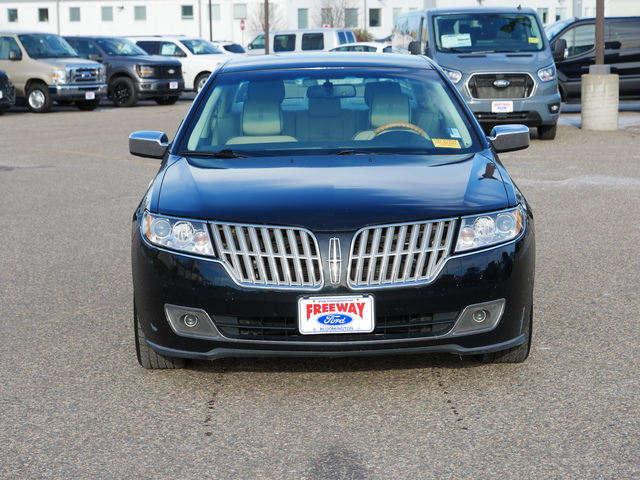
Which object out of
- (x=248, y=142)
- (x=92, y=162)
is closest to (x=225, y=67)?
(x=248, y=142)

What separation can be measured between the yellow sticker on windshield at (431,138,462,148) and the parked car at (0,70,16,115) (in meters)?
20.3

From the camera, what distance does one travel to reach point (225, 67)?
670 cm

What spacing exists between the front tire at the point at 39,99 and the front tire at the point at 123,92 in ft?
9.17

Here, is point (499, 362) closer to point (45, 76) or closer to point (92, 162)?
point (92, 162)

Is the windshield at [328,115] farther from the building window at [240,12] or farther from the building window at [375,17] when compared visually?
the building window at [375,17]

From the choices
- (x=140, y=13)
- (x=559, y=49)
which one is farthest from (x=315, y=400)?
(x=140, y=13)

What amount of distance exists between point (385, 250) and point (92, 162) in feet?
37.0

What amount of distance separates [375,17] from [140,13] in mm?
17884

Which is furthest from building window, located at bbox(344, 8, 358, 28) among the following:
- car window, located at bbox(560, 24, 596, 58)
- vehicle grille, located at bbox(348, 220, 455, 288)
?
vehicle grille, located at bbox(348, 220, 455, 288)

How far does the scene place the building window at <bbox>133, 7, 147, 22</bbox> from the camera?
80.3m

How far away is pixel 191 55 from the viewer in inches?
1291

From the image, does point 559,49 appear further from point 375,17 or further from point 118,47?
point 375,17

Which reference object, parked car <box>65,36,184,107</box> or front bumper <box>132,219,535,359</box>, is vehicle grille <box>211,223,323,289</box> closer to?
front bumper <box>132,219,535,359</box>

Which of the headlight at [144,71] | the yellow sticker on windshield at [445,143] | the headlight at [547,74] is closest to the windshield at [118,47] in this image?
the headlight at [144,71]
